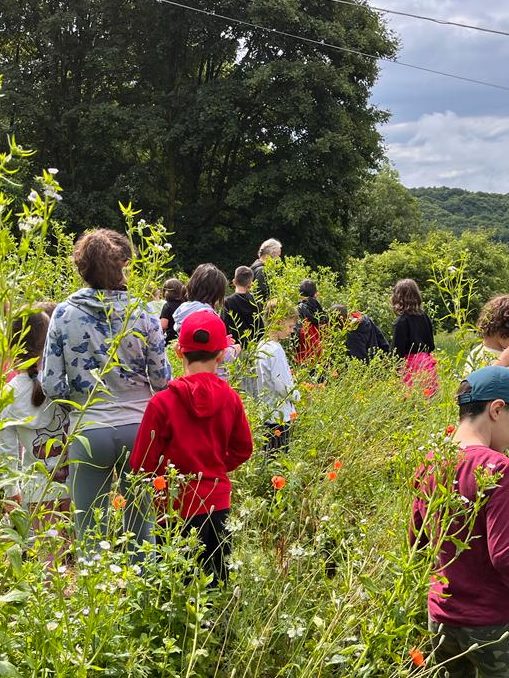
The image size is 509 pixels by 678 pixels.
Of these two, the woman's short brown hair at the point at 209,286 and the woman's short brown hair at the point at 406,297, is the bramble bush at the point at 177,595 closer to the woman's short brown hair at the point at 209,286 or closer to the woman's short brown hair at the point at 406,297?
the woman's short brown hair at the point at 209,286

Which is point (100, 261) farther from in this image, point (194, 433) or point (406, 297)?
point (406, 297)

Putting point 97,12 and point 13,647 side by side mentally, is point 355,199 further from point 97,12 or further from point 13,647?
point 13,647

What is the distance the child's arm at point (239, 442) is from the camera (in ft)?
9.70

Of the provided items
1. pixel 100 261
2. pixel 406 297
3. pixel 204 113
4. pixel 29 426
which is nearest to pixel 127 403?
pixel 29 426

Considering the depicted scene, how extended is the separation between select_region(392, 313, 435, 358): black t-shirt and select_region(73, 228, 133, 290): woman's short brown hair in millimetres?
4127

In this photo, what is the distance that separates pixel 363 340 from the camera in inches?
275

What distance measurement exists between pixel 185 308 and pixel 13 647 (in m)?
2.81

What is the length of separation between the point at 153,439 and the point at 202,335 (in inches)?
17.7

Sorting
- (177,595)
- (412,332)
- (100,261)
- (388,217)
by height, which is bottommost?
(177,595)

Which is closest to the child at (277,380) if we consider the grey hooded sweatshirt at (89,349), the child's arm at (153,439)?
the grey hooded sweatshirt at (89,349)

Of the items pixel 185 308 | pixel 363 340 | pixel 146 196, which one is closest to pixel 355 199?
pixel 146 196

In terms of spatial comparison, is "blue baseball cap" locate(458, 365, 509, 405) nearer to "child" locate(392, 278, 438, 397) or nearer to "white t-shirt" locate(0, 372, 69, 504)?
"white t-shirt" locate(0, 372, 69, 504)

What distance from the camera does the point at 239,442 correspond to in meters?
2.97

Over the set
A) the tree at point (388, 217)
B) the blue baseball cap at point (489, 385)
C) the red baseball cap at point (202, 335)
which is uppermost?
the tree at point (388, 217)
